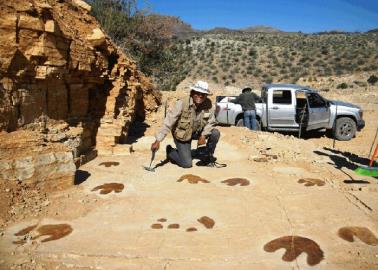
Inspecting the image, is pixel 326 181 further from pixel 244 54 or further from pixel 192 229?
pixel 244 54

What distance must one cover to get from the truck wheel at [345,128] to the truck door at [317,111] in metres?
0.53

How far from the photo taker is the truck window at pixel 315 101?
40.6 feet

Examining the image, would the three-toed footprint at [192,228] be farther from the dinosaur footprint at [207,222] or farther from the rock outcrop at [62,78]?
the rock outcrop at [62,78]

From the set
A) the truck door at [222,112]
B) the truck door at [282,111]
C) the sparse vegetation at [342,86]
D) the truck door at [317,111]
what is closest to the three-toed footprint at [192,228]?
the truck door at [282,111]

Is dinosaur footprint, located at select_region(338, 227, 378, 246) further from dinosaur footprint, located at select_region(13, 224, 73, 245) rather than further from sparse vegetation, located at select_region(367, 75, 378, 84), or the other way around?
sparse vegetation, located at select_region(367, 75, 378, 84)

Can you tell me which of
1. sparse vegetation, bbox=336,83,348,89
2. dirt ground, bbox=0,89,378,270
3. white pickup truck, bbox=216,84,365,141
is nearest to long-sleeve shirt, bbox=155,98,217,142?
dirt ground, bbox=0,89,378,270

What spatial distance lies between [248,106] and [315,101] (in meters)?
2.33

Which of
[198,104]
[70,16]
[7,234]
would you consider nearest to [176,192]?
[198,104]

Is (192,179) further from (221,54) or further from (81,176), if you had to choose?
(221,54)

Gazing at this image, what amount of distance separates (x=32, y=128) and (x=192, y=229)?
343cm

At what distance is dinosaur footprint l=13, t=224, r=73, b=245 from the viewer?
4309 millimetres

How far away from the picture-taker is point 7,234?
14.4 ft

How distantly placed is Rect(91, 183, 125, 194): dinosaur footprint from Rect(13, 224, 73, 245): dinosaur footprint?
4.11ft

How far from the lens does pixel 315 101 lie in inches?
491
